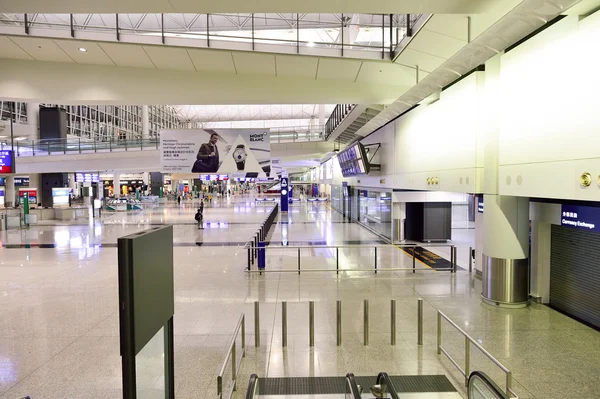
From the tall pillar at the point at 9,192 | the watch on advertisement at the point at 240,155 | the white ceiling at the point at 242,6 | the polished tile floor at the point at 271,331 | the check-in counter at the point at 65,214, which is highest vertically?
the white ceiling at the point at 242,6

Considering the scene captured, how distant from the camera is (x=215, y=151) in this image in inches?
439

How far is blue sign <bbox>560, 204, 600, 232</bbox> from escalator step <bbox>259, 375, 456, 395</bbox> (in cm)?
354

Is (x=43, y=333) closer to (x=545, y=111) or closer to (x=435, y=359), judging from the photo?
(x=435, y=359)

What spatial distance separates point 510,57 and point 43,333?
9.25m

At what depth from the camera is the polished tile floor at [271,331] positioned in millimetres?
5109

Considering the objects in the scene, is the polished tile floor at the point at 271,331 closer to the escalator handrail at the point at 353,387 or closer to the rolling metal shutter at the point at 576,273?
the rolling metal shutter at the point at 576,273

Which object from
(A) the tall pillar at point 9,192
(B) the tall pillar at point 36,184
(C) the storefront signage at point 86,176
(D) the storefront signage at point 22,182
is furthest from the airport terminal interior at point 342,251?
(C) the storefront signage at point 86,176

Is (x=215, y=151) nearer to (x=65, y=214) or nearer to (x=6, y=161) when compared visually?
(x=6, y=161)

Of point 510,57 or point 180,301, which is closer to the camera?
point 510,57

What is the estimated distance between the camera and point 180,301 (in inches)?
336

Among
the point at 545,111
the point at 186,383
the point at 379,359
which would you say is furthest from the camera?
the point at 545,111

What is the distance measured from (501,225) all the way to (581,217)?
1.51m

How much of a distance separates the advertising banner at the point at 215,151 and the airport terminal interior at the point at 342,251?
54mm

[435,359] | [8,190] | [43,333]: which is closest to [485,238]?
[435,359]
